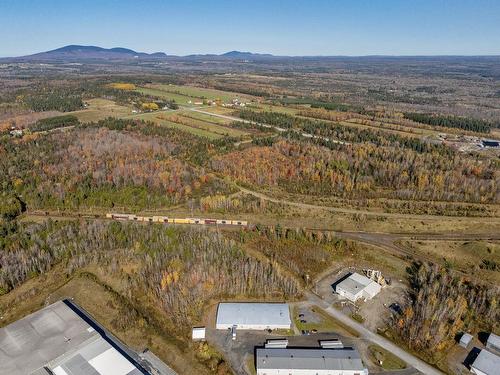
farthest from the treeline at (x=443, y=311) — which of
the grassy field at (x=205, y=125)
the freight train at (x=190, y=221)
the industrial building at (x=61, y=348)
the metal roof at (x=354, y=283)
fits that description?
the grassy field at (x=205, y=125)

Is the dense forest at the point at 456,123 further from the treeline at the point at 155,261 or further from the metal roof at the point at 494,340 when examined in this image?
the treeline at the point at 155,261

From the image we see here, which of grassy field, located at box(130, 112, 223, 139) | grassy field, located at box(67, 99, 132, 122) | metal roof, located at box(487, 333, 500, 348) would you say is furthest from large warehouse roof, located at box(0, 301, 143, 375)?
grassy field, located at box(67, 99, 132, 122)

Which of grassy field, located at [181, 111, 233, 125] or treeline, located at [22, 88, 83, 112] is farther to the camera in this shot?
treeline, located at [22, 88, 83, 112]

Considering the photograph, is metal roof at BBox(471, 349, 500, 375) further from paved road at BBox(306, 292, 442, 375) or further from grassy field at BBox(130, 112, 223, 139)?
grassy field at BBox(130, 112, 223, 139)

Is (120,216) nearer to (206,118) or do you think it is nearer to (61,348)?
(61,348)

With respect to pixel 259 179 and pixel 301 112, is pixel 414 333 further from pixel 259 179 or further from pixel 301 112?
pixel 301 112

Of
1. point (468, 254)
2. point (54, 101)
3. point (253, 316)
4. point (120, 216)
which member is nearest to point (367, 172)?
point (468, 254)

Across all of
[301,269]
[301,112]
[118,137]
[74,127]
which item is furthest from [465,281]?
[74,127]
